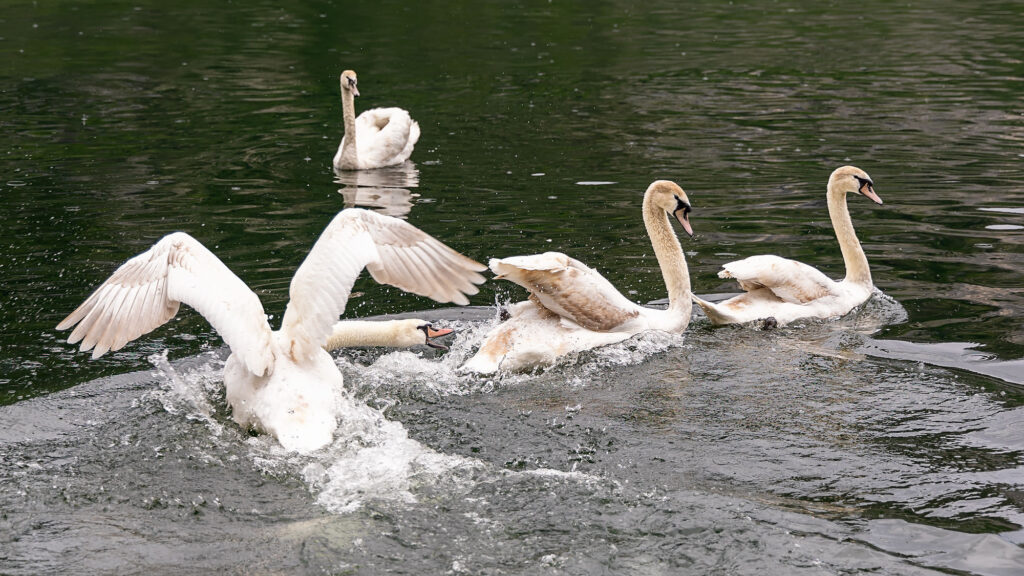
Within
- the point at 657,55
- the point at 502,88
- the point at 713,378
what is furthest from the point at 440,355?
the point at 657,55

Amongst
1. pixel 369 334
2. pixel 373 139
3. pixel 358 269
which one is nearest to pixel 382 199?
pixel 373 139

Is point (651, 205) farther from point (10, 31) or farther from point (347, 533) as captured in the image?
point (10, 31)

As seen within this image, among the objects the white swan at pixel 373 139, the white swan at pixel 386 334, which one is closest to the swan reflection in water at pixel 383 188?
the white swan at pixel 373 139

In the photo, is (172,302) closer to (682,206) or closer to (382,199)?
(682,206)

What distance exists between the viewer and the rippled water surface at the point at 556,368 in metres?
5.32

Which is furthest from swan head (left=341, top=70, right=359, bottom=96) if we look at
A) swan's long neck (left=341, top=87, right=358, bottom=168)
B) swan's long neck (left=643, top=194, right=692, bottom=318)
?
swan's long neck (left=643, top=194, right=692, bottom=318)

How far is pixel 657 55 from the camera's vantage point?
24141 millimetres

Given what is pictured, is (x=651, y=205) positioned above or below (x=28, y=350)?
above

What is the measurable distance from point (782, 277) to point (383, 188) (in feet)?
21.0

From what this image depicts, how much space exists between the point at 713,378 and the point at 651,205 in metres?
1.77

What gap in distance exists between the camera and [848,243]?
365 inches

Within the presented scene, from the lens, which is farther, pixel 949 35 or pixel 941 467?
pixel 949 35

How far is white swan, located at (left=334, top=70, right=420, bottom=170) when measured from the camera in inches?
583

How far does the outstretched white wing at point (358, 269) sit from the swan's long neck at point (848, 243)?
3536 mm
